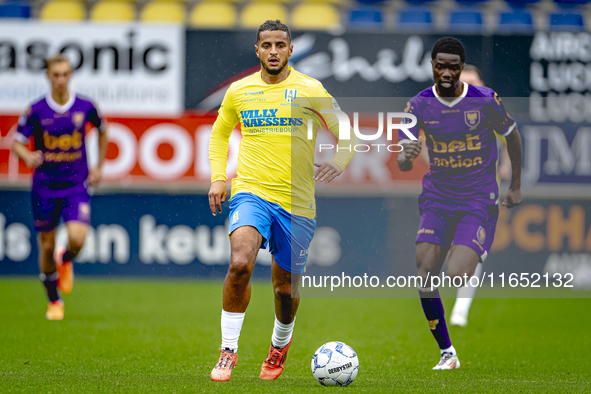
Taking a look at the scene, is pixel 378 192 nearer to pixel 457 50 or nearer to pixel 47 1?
pixel 457 50

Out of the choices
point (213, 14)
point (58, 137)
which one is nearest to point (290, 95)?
point (58, 137)

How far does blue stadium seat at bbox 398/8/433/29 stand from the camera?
1179cm

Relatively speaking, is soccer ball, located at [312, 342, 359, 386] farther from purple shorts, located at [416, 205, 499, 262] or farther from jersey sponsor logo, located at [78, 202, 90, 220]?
jersey sponsor logo, located at [78, 202, 90, 220]

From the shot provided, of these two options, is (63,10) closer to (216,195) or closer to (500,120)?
(216,195)

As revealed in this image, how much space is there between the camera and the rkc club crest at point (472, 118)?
5.38 metres

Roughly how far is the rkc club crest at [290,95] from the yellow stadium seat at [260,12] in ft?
24.4

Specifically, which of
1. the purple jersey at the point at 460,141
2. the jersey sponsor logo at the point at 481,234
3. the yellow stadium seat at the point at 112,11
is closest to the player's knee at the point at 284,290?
the purple jersey at the point at 460,141

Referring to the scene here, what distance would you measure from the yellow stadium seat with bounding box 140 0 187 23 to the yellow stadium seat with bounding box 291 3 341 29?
182 cm

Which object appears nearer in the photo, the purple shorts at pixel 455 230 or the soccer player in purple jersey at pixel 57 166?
the purple shorts at pixel 455 230

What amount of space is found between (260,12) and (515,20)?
13.3 ft

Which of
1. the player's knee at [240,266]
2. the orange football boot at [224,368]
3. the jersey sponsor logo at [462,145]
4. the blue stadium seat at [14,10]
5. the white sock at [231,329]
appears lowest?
the orange football boot at [224,368]

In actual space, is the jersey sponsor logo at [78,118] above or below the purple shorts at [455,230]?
above

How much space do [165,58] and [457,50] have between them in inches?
255

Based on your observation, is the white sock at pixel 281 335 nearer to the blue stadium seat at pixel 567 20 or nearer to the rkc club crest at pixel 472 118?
the rkc club crest at pixel 472 118
